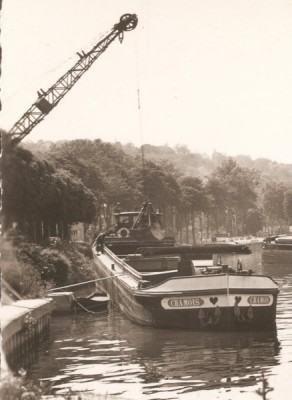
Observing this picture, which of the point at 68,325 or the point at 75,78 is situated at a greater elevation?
the point at 75,78

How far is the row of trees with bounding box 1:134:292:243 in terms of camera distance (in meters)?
43.2

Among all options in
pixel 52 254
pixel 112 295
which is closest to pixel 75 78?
pixel 52 254

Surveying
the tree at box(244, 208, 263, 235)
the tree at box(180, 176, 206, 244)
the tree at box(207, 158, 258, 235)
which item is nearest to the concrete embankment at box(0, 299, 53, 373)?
the tree at box(180, 176, 206, 244)

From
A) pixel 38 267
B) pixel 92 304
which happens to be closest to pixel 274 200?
pixel 38 267

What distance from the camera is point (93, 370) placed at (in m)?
20.1

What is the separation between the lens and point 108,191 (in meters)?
94.4

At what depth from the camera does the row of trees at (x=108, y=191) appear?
4316 cm

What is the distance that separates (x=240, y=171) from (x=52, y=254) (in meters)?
130

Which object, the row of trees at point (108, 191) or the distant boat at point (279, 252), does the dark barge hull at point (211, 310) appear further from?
the distant boat at point (279, 252)

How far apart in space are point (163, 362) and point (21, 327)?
14.2 ft

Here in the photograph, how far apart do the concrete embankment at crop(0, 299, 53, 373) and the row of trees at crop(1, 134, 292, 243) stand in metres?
3.59

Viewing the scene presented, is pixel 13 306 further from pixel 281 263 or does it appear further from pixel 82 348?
pixel 281 263

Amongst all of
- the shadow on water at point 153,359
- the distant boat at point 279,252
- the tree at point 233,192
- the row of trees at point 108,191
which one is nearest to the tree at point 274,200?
the row of trees at point 108,191

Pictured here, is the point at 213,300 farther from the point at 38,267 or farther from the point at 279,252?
the point at 279,252
